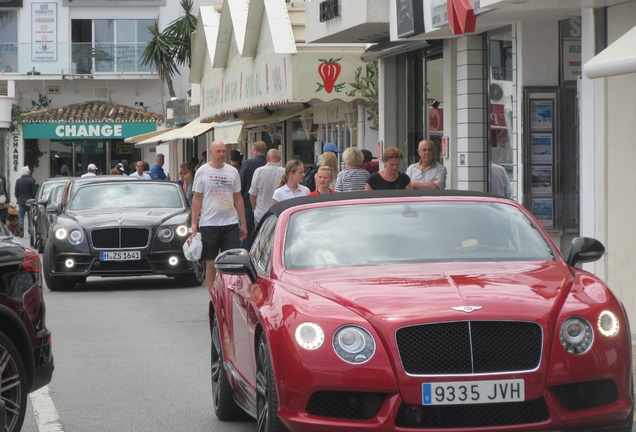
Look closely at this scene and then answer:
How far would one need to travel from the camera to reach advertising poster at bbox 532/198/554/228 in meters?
16.8

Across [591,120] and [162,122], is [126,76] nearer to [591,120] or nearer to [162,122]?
[162,122]

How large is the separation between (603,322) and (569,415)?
519 mm

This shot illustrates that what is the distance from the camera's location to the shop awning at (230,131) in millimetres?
28328

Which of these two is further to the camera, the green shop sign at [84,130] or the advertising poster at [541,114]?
the green shop sign at [84,130]

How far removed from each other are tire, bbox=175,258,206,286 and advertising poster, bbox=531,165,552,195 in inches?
191

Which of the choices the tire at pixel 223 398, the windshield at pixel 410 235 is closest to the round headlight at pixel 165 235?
the tire at pixel 223 398

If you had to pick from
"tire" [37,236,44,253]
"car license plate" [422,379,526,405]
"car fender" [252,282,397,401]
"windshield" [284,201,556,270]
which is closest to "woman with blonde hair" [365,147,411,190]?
"windshield" [284,201,556,270]

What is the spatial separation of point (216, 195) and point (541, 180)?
434 cm

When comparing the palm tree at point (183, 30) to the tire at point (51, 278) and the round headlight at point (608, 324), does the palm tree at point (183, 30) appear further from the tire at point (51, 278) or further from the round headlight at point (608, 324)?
the round headlight at point (608, 324)

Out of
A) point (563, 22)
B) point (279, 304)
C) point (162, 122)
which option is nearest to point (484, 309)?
point (279, 304)

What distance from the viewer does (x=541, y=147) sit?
54.5 ft

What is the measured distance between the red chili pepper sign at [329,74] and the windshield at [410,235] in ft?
54.0

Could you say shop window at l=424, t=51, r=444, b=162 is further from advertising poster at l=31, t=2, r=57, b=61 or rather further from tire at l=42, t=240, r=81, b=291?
advertising poster at l=31, t=2, r=57, b=61

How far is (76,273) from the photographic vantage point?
1791cm
